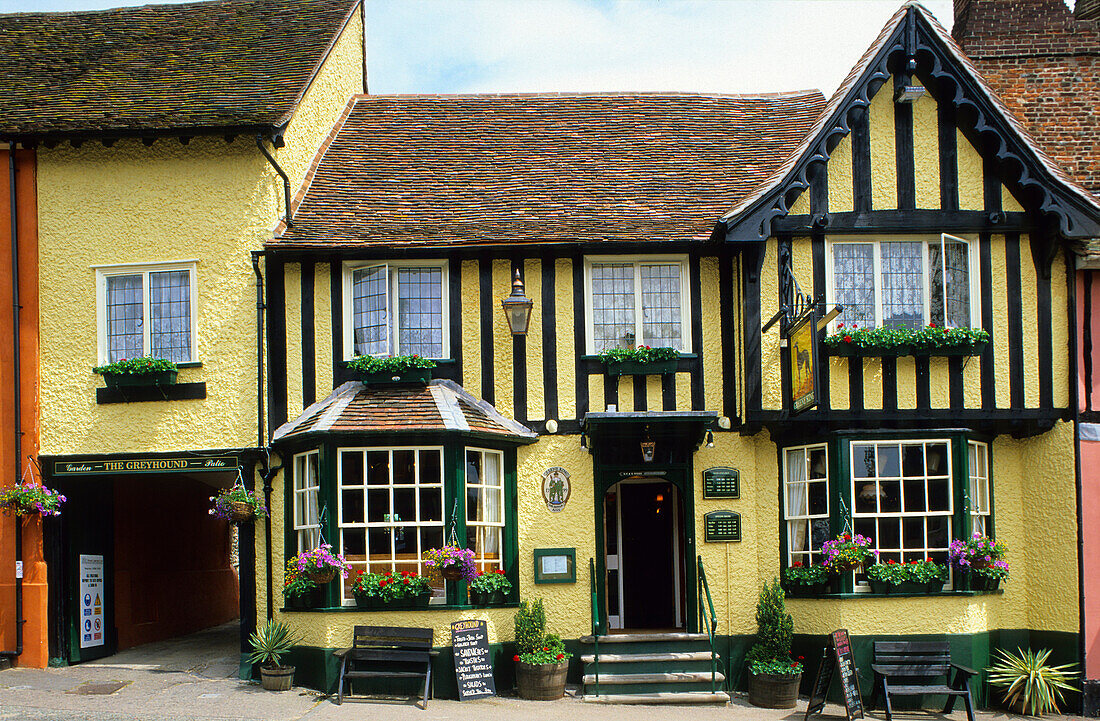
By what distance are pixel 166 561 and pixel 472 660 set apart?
7227mm

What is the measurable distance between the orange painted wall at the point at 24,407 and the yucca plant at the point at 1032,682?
1230 centimetres

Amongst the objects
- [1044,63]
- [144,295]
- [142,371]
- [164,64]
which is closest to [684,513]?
[142,371]

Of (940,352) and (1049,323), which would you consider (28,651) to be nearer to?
(940,352)

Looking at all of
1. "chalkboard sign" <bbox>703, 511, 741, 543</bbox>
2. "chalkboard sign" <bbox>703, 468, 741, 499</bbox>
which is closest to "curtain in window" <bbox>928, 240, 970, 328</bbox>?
"chalkboard sign" <bbox>703, 468, 741, 499</bbox>

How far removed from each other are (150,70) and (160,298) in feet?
12.3

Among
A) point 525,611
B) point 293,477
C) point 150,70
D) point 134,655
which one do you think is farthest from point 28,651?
point 150,70

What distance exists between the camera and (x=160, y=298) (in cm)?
1437

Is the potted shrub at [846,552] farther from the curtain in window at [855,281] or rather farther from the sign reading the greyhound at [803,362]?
the curtain in window at [855,281]

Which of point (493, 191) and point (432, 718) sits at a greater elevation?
point (493, 191)

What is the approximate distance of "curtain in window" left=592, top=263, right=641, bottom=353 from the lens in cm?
1429

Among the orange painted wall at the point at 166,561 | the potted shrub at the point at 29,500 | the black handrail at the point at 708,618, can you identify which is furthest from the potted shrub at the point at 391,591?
the orange painted wall at the point at 166,561

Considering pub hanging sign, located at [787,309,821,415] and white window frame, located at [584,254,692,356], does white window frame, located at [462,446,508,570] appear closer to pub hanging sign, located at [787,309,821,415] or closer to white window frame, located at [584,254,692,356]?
white window frame, located at [584,254,692,356]

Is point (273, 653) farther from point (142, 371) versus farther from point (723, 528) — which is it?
point (723, 528)

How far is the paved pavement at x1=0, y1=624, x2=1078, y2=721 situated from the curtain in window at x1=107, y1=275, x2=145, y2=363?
13.7ft
